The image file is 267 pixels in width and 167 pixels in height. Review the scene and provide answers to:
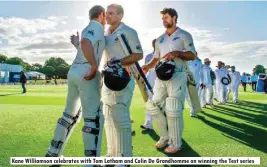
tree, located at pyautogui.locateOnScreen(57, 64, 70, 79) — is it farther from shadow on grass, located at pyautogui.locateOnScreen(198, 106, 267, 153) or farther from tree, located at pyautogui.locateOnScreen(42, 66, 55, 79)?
shadow on grass, located at pyautogui.locateOnScreen(198, 106, 267, 153)

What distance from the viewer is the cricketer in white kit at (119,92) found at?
5148mm

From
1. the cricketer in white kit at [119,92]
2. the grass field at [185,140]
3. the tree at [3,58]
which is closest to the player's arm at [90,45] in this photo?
the cricketer in white kit at [119,92]

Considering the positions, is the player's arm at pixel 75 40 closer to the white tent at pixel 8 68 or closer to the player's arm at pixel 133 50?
the player's arm at pixel 133 50

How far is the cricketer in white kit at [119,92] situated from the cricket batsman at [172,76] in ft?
4.20

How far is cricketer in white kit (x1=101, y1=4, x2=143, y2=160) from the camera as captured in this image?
5.15 metres

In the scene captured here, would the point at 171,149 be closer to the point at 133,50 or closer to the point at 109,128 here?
the point at 109,128

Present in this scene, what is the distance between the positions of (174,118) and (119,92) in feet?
5.52

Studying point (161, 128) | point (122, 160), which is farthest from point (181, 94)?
point (122, 160)

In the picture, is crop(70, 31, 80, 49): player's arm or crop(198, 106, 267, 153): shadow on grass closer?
crop(70, 31, 80, 49): player's arm

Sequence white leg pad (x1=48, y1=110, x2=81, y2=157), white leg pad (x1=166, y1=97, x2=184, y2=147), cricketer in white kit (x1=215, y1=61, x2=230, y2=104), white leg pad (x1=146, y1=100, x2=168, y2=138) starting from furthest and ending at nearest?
cricketer in white kit (x1=215, y1=61, x2=230, y2=104) < white leg pad (x1=146, y1=100, x2=168, y2=138) < white leg pad (x1=166, y1=97, x2=184, y2=147) < white leg pad (x1=48, y1=110, x2=81, y2=157)

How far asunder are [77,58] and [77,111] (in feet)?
2.91

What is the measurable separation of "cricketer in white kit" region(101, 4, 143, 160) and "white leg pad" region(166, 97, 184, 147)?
1.38 m

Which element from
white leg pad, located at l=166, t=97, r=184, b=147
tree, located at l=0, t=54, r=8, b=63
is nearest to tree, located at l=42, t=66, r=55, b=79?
tree, located at l=0, t=54, r=8, b=63

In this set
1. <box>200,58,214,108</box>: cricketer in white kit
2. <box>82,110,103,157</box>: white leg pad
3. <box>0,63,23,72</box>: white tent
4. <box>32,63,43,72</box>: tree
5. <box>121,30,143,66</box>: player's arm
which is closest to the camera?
<box>82,110,103,157</box>: white leg pad
